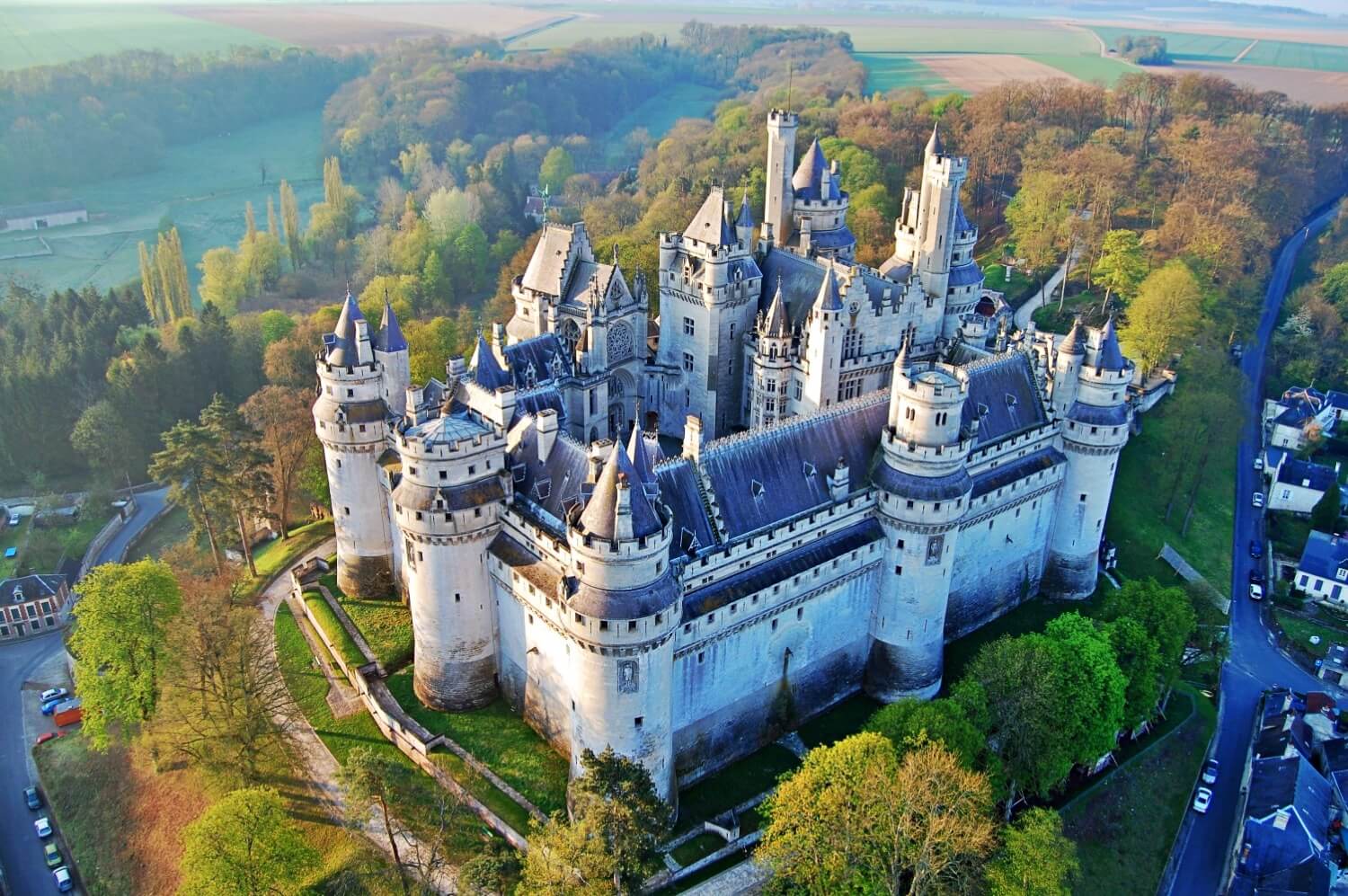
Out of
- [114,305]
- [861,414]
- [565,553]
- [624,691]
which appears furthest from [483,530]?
[114,305]

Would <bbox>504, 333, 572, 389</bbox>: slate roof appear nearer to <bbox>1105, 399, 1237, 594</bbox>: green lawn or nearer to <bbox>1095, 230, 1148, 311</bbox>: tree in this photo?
<bbox>1105, 399, 1237, 594</bbox>: green lawn

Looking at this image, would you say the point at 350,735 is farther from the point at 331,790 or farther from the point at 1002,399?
the point at 1002,399

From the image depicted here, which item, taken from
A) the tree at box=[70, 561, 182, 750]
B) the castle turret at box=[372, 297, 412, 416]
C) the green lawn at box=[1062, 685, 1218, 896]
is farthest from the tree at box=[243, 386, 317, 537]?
the green lawn at box=[1062, 685, 1218, 896]

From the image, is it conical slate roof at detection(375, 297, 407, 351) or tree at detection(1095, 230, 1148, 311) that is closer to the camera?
conical slate roof at detection(375, 297, 407, 351)

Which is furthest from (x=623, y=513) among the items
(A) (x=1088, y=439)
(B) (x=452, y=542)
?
(A) (x=1088, y=439)

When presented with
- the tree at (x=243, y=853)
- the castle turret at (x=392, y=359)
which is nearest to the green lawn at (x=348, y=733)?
the tree at (x=243, y=853)

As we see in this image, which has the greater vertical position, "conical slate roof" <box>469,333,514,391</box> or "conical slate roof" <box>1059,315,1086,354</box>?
"conical slate roof" <box>1059,315,1086,354</box>

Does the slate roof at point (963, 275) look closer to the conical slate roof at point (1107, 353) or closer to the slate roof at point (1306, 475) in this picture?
the conical slate roof at point (1107, 353)
